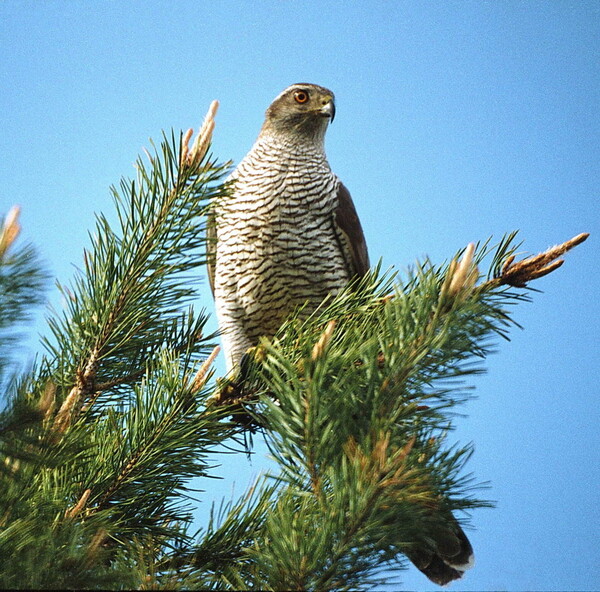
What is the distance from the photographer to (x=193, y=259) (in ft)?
5.81

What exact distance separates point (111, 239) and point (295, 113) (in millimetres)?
2821

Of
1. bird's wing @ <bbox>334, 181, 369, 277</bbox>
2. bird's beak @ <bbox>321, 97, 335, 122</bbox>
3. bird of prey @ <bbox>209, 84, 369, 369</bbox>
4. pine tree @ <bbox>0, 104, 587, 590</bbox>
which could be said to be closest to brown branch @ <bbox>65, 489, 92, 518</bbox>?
pine tree @ <bbox>0, 104, 587, 590</bbox>

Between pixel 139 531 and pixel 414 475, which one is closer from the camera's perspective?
pixel 414 475

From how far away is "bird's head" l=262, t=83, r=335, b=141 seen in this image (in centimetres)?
Answer: 426

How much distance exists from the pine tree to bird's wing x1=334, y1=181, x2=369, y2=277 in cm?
152

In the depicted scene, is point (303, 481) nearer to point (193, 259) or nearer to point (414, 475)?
point (414, 475)

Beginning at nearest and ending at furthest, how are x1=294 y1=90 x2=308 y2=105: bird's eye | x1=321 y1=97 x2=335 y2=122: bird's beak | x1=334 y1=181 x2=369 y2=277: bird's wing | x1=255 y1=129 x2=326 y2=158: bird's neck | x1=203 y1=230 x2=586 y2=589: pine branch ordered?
x1=203 y1=230 x2=586 y2=589: pine branch, x1=334 y1=181 x2=369 y2=277: bird's wing, x1=255 y1=129 x2=326 y2=158: bird's neck, x1=321 y1=97 x2=335 y2=122: bird's beak, x1=294 y1=90 x2=308 y2=105: bird's eye

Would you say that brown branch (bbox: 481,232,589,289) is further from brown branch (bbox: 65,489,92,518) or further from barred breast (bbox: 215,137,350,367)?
barred breast (bbox: 215,137,350,367)

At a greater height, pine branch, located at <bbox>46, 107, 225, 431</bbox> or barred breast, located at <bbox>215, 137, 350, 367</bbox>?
barred breast, located at <bbox>215, 137, 350, 367</bbox>

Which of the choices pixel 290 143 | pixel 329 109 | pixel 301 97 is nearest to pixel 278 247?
pixel 290 143

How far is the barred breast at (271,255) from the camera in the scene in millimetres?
3289

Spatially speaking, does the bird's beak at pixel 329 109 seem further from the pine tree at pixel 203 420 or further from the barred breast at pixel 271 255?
the pine tree at pixel 203 420

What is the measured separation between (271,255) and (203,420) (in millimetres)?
1601

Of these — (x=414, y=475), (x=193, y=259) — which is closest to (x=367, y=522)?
(x=414, y=475)
